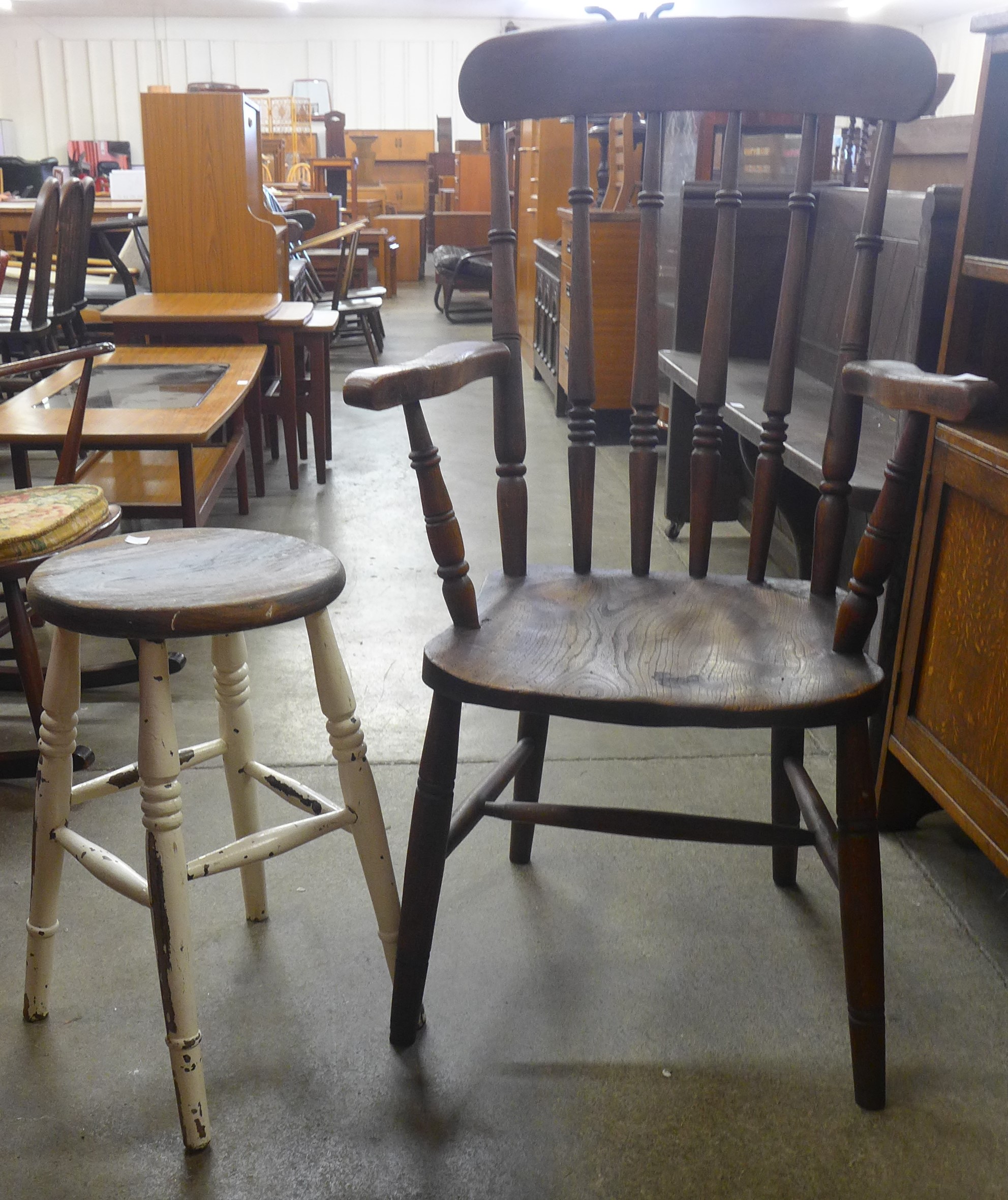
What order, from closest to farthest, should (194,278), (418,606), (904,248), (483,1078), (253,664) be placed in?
(483,1078), (904,248), (253,664), (418,606), (194,278)

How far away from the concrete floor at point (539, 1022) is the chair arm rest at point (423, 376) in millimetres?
749

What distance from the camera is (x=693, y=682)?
1047 millimetres

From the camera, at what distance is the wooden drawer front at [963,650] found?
1.33 m

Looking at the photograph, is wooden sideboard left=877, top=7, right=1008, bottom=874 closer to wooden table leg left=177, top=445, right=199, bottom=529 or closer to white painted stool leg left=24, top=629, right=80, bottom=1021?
white painted stool leg left=24, top=629, right=80, bottom=1021

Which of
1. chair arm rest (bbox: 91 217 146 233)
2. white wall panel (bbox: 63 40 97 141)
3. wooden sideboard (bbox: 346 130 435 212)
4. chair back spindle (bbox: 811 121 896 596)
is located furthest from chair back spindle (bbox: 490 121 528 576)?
white wall panel (bbox: 63 40 97 141)

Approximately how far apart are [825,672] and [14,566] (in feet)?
3.82

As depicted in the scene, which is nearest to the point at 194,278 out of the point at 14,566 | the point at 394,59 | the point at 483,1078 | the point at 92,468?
the point at 92,468

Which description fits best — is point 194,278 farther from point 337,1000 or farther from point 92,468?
point 337,1000

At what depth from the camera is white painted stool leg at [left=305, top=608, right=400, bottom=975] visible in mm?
1180

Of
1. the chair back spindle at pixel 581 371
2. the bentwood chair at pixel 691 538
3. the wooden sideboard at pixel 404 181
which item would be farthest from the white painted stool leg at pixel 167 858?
the wooden sideboard at pixel 404 181

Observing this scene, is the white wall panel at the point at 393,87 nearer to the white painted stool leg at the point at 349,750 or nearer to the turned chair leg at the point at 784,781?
the turned chair leg at the point at 784,781

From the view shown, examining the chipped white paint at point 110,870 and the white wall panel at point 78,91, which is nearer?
the chipped white paint at point 110,870

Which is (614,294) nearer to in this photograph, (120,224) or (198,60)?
(120,224)

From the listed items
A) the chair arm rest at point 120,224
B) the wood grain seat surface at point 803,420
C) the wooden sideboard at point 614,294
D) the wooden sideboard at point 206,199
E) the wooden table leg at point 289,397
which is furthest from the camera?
the chair arm rest at point 120,224
